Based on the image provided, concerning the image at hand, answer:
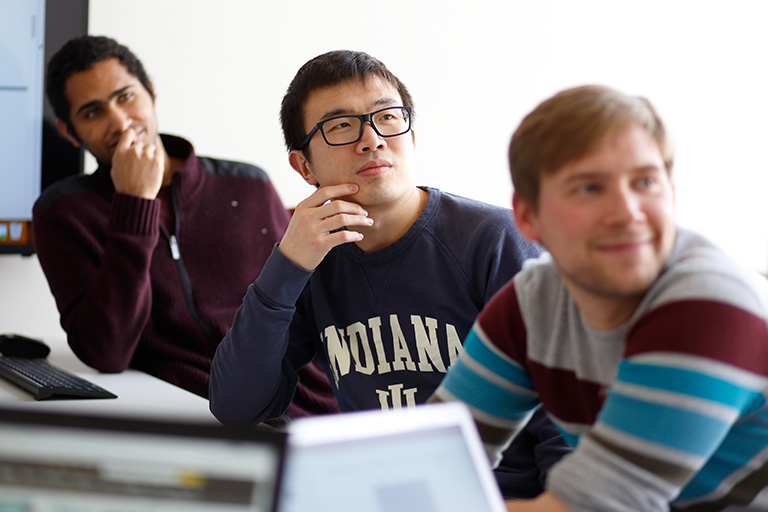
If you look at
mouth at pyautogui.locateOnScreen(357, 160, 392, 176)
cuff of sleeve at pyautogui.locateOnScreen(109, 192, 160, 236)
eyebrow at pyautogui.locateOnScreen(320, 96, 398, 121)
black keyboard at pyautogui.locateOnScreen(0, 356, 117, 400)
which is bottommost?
black keyboard at pyautogui.locateOnScreen(0, 356, 117, 400)

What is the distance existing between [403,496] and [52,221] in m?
1.62

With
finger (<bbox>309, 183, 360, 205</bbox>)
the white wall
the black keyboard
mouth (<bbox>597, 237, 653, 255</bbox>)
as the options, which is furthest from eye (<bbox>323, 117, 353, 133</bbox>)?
the white wall

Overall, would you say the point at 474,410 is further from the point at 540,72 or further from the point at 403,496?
the point at 540,72

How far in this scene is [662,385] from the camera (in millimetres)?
613

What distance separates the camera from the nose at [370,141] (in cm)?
129

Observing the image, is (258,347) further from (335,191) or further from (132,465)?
(132,465)

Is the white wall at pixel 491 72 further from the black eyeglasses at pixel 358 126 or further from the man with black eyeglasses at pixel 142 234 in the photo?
the black eyeglasses at pixel 358 126

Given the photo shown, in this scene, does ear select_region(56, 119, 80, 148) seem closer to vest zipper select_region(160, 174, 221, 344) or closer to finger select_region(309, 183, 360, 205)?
vest zipper select_region(160, 174, 221, 344)

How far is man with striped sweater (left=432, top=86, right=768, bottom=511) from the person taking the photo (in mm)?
607

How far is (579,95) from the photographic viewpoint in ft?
2.29

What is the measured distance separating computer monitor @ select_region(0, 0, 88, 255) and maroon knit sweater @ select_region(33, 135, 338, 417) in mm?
494

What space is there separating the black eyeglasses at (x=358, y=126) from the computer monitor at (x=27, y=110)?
138cm

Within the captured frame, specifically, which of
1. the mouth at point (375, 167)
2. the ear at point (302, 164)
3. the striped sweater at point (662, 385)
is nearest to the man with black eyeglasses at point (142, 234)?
the ear at point (302, 164)

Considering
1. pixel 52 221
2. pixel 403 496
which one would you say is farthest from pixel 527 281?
pixel 52 221
